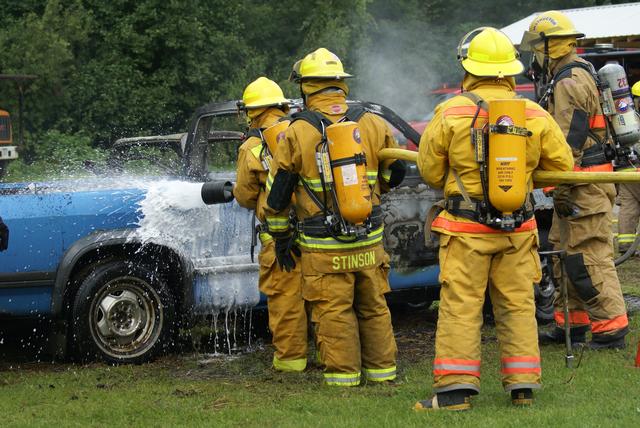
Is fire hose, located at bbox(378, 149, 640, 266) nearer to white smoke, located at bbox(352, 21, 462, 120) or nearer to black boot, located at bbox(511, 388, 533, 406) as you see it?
black boot, located at bbox(511, 388, 533, 406)

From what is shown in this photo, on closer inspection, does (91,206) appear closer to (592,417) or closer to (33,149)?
(592,417)

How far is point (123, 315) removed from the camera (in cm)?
698

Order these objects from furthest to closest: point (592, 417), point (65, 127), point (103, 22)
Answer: point (103, 22), point (65, 127), point (592, 417)

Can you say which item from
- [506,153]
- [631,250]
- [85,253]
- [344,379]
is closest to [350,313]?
[344,379]

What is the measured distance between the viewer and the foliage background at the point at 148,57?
19.6m

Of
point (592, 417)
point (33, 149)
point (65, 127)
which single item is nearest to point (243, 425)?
point (592, 417)

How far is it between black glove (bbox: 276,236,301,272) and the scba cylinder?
7.74 feet

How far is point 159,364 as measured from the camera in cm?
698

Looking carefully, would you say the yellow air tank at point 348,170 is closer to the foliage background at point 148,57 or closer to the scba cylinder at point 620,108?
the scba cylinder at point 620,108

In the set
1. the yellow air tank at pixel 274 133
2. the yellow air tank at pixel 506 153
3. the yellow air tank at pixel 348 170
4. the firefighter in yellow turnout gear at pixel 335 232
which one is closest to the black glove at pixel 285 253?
the firefighter in yellow turnout gear at pixel 335 232

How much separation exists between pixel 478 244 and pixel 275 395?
4.92ft

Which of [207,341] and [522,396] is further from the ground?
[522,396]

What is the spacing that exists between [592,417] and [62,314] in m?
3.37

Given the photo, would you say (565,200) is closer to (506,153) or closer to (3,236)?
(506,153)
